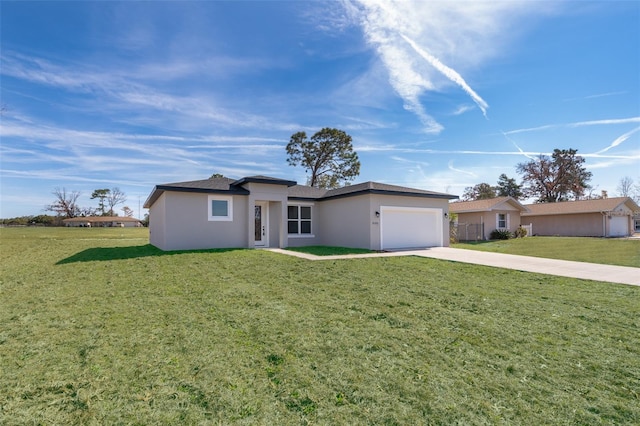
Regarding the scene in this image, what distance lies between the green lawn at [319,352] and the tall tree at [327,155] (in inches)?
1044

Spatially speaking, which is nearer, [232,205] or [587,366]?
[587,366]

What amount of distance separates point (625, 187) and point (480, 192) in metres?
24.0

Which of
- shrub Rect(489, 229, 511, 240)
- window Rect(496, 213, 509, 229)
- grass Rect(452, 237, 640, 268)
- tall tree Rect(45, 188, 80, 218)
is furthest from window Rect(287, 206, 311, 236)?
tall tree Rect(45, 188, 80, 218)

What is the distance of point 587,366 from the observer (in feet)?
11.7

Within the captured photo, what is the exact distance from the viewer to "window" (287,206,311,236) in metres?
16.4

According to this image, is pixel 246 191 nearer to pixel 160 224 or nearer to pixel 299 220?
pixel 299 220

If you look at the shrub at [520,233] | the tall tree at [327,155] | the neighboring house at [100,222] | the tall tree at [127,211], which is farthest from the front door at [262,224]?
the tall tree at [127,211]

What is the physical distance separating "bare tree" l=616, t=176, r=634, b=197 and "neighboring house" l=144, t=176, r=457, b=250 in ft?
180

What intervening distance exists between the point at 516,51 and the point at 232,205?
1278 cm

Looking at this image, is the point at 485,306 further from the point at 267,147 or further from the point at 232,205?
the point at 267,147

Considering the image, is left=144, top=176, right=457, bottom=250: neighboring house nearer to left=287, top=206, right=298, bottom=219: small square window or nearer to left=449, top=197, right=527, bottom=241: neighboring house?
left=287, top=206, right=298, bottom=219: small square window

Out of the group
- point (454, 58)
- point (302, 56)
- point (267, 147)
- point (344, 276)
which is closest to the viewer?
point (344, 276)

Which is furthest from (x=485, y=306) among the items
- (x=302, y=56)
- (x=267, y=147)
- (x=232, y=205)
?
(x=267, y=147)

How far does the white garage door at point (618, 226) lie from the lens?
2715 centimetres
